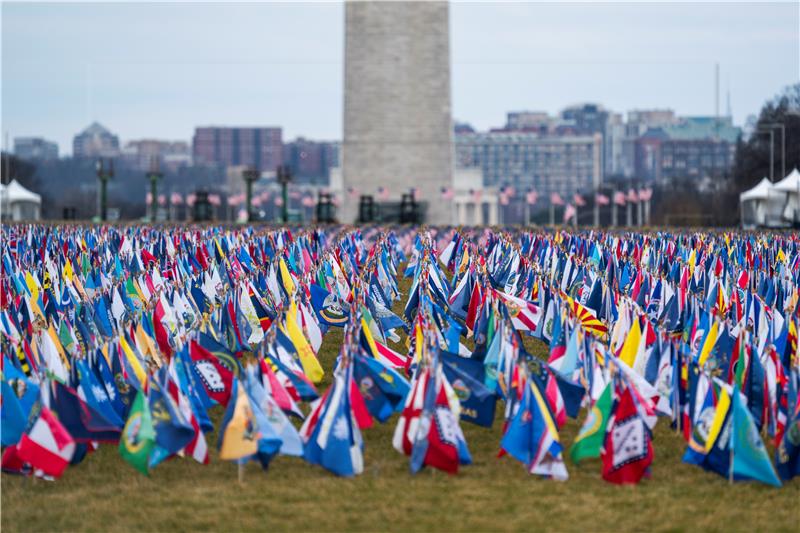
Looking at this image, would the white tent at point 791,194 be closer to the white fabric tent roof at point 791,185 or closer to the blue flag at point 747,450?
the white fabric tent roof at point 791,185

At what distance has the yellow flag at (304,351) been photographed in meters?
17.5

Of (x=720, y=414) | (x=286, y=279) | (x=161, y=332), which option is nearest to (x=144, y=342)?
(x=161, y=332)

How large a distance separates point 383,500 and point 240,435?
1.34 metres

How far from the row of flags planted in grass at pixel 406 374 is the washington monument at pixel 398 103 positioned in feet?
177

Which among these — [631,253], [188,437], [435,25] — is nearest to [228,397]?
[188,437]

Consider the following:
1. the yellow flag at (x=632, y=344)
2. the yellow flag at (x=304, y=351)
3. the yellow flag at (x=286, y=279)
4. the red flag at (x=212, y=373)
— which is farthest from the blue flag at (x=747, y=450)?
the yellow flag at (x=286, y=279)

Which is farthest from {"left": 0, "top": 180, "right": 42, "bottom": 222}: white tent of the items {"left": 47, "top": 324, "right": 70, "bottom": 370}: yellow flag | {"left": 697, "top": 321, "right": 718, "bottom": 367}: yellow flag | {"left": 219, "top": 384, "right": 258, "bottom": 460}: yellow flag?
{"left": 219, "top": 384, "right": 258, "bottom": 460}: yellow flag

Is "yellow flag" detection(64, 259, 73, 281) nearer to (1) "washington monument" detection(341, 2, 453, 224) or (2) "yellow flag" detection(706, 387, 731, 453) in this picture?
(2) "yellow flag" detection(706, 387, 731, 453)

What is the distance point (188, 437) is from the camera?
46.6 ft

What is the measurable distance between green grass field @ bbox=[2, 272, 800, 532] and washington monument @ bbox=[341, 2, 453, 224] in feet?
208

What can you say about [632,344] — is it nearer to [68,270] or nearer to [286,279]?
[286,279]

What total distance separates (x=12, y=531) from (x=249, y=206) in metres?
62.8

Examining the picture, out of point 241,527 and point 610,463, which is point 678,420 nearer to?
point 610,463

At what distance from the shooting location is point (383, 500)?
530 inches
